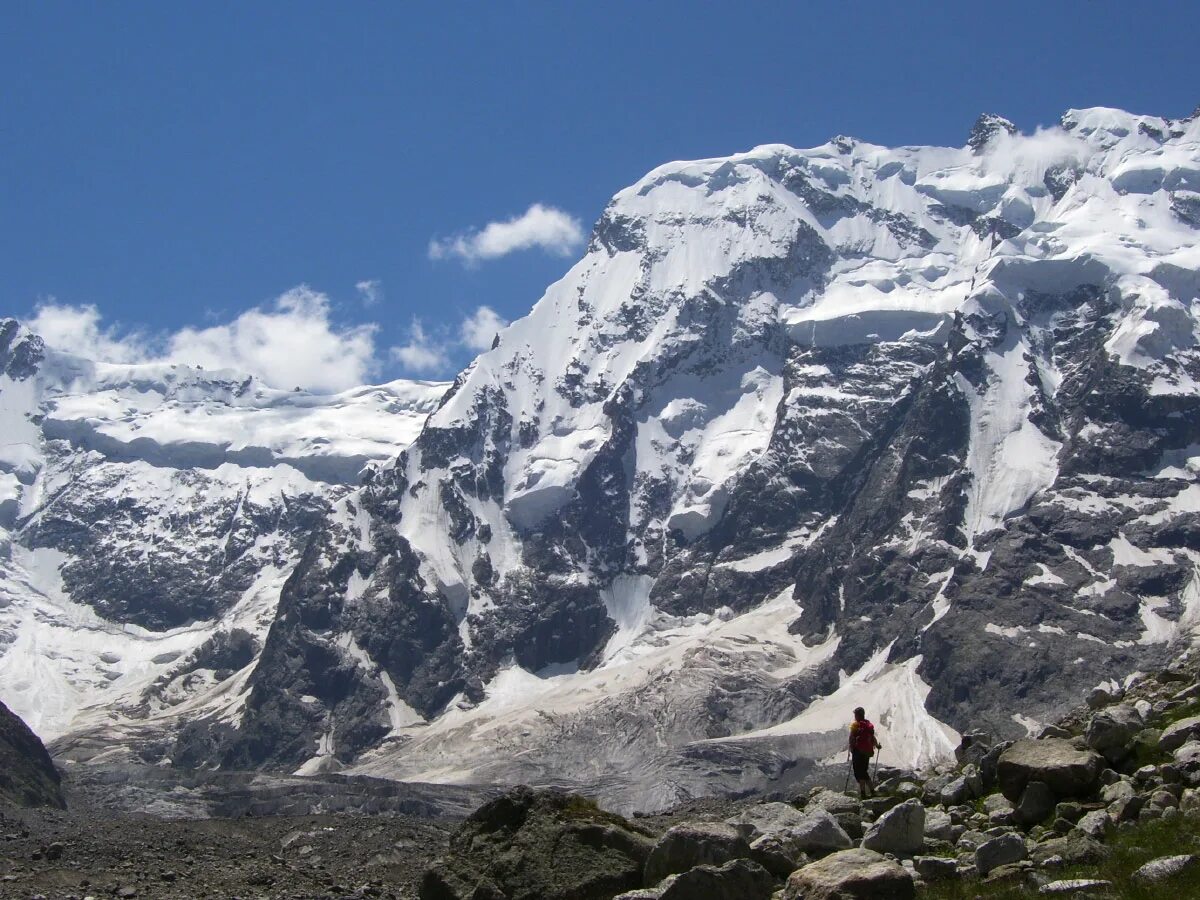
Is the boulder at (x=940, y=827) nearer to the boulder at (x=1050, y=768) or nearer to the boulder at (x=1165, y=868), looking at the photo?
the boulder at (x=1050, y=768)

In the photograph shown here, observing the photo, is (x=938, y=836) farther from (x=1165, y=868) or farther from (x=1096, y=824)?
(x=1165, y=868)

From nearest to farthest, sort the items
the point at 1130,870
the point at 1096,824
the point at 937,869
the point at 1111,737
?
the point at 1130,870, the point at 1096,824, the point at 937,869, the point at 1111,737

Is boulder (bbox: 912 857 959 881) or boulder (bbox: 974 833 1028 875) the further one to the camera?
boulder (bbox: 912 857 959 881)

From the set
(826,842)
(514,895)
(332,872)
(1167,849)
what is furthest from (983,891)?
(332,872)

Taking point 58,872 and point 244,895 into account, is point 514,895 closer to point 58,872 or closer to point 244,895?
point 244,895

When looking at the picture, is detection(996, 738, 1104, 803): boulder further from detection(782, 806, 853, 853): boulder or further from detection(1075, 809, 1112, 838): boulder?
detection(782, 806, 853, 853): boulder

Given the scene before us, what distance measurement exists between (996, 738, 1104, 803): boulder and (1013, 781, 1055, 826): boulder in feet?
1.40

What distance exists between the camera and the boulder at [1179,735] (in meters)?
32.9

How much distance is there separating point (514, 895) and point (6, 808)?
11392cm

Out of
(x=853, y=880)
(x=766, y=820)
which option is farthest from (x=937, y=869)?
(x=766, y=820)

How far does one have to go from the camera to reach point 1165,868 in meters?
24.9

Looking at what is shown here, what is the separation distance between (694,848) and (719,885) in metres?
2.97

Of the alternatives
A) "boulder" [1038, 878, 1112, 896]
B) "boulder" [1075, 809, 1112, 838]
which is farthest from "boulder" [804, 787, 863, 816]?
"boulder" [1038, 878, 1112, 896]

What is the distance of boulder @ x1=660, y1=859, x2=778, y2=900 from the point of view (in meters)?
29.2
